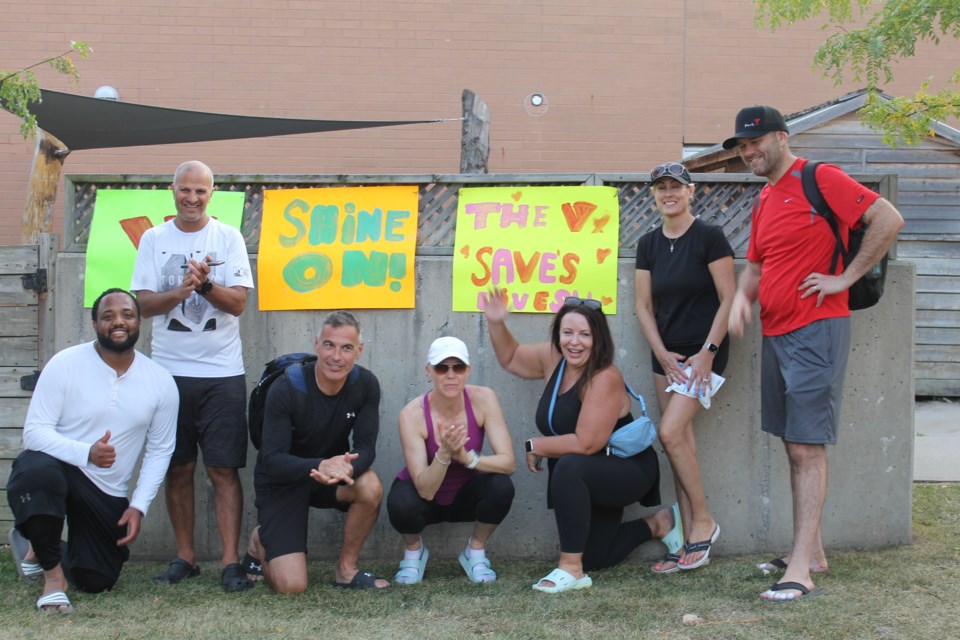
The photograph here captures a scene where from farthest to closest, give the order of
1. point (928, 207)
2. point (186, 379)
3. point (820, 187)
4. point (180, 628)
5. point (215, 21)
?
1. point (215, 21)
2. point (928, 207)
3. point (186, 379)
4. point (820, 187)
5. point (180, 628)

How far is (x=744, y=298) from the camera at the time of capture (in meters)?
4.47

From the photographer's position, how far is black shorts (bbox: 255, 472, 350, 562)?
4.49 m

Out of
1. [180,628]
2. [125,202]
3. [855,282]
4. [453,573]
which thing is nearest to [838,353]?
[855,282]

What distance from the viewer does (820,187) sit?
4207 mm

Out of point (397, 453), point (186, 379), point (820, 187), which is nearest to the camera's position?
point (820, 187)

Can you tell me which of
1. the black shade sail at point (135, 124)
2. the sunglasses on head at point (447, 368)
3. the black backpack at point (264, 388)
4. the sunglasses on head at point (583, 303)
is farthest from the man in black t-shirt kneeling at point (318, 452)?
the black shade sail at point (135, 124)

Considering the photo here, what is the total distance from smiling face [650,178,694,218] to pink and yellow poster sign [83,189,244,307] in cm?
236

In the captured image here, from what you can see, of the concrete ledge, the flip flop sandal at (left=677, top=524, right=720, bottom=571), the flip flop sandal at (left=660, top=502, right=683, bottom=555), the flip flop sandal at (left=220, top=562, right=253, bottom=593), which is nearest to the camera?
the flip flop sandal at (left=220, top=562, right=253, bottom=593)

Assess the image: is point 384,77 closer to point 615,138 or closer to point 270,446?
point 615,138

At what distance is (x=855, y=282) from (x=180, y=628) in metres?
3.30

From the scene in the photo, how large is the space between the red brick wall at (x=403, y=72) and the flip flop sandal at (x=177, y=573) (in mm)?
6588

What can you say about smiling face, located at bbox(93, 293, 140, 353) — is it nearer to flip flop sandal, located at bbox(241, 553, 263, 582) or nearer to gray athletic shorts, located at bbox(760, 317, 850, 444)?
flip flop sandal, located at bbox(241, 553, 263, 582)

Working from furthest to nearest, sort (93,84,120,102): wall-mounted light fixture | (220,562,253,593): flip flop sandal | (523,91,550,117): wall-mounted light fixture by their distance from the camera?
(523,91,550,117): wall-mounted light fixture < (93,84,120,102): wall-mounted light fixture < (220,562,253,593): flip flop sandal

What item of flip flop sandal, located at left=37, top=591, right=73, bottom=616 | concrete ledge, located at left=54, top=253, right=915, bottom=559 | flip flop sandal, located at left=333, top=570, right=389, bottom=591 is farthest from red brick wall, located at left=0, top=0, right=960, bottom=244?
flip flop sandal, located at left=37, top=591, right=73, bottom=616
